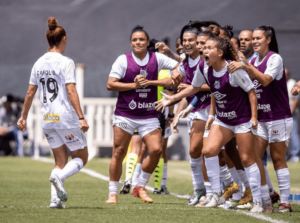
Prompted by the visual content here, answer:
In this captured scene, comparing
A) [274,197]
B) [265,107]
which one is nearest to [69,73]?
[265,107]

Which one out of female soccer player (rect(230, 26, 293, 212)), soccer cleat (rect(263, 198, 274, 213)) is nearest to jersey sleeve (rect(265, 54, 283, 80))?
female soccer player (rect(230, 26, 293, 212))

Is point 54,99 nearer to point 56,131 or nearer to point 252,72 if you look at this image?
point 56,131

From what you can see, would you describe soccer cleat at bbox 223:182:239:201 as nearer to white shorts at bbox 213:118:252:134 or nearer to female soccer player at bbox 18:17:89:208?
white shorts at bbox 213:118:252:134

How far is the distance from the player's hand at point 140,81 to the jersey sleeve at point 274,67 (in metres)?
1.36

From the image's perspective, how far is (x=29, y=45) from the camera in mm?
19094

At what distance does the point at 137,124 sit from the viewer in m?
7.66

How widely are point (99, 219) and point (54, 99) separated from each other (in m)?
1.45

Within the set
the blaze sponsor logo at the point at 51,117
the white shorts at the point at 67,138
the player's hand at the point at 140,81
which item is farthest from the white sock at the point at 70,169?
the player's hand at the point at 140,81

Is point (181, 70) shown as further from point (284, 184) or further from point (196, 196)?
point (284, 184)

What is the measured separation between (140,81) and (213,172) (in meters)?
1.30

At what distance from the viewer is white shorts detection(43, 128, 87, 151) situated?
22.6 feet

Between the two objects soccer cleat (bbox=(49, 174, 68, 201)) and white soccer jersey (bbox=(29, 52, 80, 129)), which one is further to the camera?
white soccer jersey (bbox=(29, 52, 80, 129))

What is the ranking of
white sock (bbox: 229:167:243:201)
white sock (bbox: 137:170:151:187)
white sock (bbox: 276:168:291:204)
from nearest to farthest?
white sock (bbox: 276:168:291:204) → white sock (bbox: 229:167:243:201) → white sock (bbox: 137:170:151:187)

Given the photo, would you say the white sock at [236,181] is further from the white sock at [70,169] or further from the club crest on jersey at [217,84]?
the white sock at [70,169]
